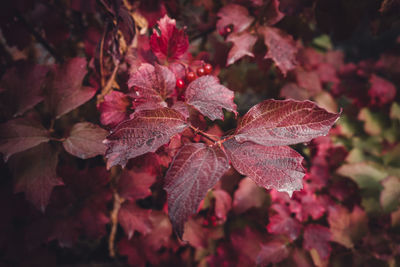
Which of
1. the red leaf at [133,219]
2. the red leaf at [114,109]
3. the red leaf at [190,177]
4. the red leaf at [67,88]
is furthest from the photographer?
the red leaf at [133,219]

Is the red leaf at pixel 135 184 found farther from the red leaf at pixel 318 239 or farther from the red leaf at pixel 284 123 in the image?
the red leaf at pixel 318 239

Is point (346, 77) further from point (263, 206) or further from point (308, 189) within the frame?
point (263, 206)

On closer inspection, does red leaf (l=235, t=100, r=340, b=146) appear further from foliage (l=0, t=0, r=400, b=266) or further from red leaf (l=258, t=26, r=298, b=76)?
red leaf (l=258, t=26, r=298, b=76)

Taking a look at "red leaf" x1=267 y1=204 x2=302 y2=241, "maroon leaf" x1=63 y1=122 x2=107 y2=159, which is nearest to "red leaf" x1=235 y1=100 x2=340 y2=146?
"maroon leaf" x1=63 y1=122 x2=107 y2=159

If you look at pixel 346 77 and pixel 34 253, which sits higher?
pixel 346 77

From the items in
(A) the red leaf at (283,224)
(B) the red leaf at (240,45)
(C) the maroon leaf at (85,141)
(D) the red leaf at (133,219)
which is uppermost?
(B) the red leaf at (240,45)

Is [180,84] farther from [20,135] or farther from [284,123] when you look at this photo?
[20,135]

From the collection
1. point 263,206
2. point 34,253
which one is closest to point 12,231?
point 34,253

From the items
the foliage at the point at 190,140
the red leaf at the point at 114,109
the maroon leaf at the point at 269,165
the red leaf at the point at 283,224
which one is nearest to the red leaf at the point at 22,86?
the foliage at the point at 190,140
